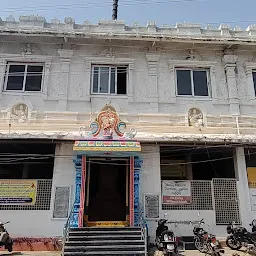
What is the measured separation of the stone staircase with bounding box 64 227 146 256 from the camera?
7.98 m

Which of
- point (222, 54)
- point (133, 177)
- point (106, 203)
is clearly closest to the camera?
point (133, 177)

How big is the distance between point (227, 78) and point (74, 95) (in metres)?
5.98

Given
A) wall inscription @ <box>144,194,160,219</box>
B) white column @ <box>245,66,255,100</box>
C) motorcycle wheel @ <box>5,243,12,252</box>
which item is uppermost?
white column @ <box>245,66,255,100</box>

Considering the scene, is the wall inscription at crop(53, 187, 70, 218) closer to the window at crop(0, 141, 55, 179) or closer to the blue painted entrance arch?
the blue painted entrance arch

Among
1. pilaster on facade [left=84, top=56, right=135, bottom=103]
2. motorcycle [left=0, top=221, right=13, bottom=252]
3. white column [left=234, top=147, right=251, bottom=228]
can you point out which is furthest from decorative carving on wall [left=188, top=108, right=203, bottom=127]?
motorcycle [left=0, top=221, right=13, bottom=252]

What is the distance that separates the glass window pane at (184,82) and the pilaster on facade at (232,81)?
1492 mm

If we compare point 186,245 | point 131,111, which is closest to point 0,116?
point 131,111

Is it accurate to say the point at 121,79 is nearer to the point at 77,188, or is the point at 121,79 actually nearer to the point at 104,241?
the point at 77,188

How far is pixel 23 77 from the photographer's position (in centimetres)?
1138

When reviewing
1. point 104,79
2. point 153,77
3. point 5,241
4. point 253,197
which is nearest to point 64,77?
point 104,79

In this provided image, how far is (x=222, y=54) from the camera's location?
39.2 feet

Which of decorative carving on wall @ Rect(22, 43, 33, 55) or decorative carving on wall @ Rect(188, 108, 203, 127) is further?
decorative carving on wall @ Rect(22, 43, 33, 55)

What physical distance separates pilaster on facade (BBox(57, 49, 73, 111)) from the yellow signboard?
294 cm

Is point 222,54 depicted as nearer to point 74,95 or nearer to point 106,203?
point 74,95
